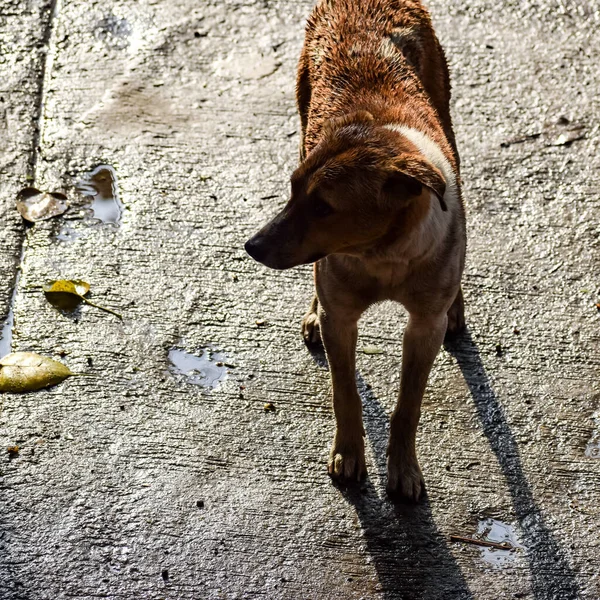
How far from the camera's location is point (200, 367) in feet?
14.2

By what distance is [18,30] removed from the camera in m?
6.08

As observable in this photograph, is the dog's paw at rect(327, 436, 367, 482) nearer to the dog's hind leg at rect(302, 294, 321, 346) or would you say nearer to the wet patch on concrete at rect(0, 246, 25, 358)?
the dog's hind leg at rect(302, 294, 321, 346)

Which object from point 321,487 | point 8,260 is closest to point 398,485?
point 321,487

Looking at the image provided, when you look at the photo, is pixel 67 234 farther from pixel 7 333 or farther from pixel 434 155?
pixel 434 155

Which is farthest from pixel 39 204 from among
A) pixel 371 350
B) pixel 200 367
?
pixel 371 350

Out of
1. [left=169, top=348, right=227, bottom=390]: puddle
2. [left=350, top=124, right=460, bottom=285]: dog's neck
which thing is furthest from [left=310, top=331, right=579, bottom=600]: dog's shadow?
[left=350, top=124, right=460, bottom=285]: dog's neck

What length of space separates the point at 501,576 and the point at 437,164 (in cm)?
160

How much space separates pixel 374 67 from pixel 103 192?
1950 mm

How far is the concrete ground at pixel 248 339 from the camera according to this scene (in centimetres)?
360

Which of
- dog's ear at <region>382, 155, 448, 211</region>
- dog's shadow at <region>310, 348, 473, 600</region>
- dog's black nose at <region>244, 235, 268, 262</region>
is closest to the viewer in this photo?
dog's ear at <region>382, 155, 448, 211</region>

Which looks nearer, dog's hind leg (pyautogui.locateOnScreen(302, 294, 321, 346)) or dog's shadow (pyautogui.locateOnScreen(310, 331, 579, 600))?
dog's shadow (pyautogui.locateOnScreen(310, 331, 579, 600))

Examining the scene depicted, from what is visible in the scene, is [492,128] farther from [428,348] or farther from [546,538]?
[546,538]

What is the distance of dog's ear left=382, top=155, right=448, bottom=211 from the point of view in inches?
119

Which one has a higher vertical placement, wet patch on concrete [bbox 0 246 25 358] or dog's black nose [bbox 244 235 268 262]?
dog's black nose [bbox 244 235 268 262]
